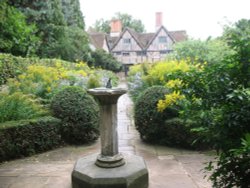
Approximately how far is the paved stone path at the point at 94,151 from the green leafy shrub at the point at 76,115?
0.85 ft

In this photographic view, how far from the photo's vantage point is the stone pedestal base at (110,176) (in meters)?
3.38

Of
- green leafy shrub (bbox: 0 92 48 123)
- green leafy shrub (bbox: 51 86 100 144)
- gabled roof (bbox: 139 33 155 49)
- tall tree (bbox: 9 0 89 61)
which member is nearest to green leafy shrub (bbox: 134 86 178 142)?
green leafy shrub (bbox: 51 86 100 144)

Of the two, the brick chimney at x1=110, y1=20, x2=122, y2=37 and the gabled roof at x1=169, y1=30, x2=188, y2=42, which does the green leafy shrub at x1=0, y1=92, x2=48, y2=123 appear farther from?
the brick chimney at x1=110, y1=20, x2=122, y2=37

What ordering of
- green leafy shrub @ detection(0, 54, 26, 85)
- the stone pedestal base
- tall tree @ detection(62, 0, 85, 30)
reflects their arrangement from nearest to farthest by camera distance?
the stone pedestal base → green leafy shrub @ detection(0, 54, 26, 85) → tall tree @ detection(62, 0, 85, 30)

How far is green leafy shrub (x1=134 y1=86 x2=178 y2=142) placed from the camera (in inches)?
215

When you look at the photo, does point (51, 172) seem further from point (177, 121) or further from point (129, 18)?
point (129, 18)

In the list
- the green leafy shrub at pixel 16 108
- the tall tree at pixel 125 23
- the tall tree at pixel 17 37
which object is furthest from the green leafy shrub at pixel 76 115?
the tall tree at pixel 125 23

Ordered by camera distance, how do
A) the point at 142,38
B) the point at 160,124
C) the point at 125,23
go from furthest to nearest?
the point at 125,23
the point at 142,38
the point at 160,124

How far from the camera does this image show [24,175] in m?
4.07

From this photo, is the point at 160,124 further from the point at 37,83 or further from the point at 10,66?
the point at 10,66

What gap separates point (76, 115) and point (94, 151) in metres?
0.84

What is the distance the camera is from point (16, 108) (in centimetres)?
534

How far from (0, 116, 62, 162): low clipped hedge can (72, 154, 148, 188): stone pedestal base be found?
1.53 meters

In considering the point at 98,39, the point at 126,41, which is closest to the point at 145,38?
the point at 126,41
